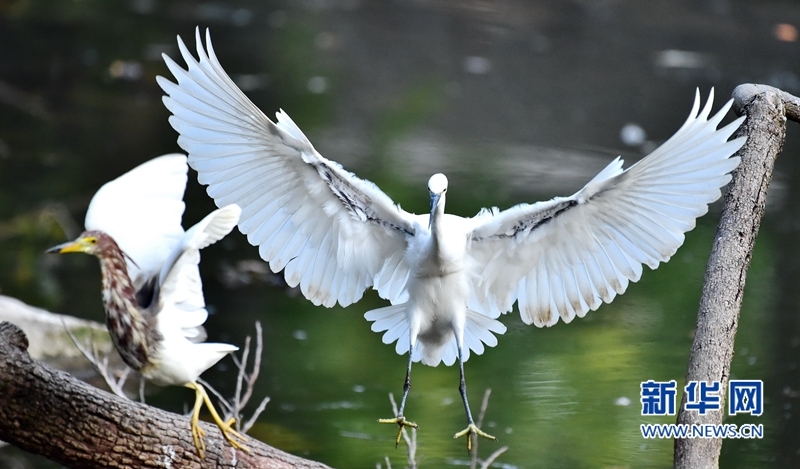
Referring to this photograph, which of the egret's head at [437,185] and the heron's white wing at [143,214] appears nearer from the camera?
the heron's white wing at [143,214]

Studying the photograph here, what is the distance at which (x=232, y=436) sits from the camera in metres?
2.16

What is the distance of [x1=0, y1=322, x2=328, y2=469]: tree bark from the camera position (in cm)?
206

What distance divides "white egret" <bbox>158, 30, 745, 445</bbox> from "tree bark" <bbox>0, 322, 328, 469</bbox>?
1.67ft

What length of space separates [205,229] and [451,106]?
5.46 metres

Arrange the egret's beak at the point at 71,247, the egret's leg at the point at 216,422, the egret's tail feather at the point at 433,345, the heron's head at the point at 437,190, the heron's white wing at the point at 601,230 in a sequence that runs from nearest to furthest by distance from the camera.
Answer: the egret's beak at the point at 71,247
the egret's leg at the point at 216,422
the heron's white wing at the point at 601,230
the heron's head at the point at 437,190
the egret's tail feather at the point at 433,345

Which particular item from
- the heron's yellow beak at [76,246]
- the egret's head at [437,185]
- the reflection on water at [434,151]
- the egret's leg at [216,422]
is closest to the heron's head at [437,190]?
the egret's head at [437,185]

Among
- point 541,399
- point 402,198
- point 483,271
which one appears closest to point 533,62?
point 402,198

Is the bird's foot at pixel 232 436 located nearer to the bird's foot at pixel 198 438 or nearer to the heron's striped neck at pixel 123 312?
the bird's foot at pixel 198 438

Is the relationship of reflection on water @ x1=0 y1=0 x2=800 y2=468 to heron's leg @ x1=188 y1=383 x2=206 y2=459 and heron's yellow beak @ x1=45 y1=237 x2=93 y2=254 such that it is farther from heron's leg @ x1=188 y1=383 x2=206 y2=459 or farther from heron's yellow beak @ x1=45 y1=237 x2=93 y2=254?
heron's yellow beak @ x1=45 y1=237 x2=93 y2=254

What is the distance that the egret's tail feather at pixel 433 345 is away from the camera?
266 cm

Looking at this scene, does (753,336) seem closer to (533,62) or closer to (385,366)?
(385,366)

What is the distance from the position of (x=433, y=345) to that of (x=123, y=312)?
99 centimetres

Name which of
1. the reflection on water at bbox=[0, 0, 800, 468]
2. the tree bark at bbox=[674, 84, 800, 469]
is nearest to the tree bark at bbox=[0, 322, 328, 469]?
the tree bark at bbox=[674, 84, 800, 469]

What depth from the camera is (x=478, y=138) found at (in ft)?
22.2
